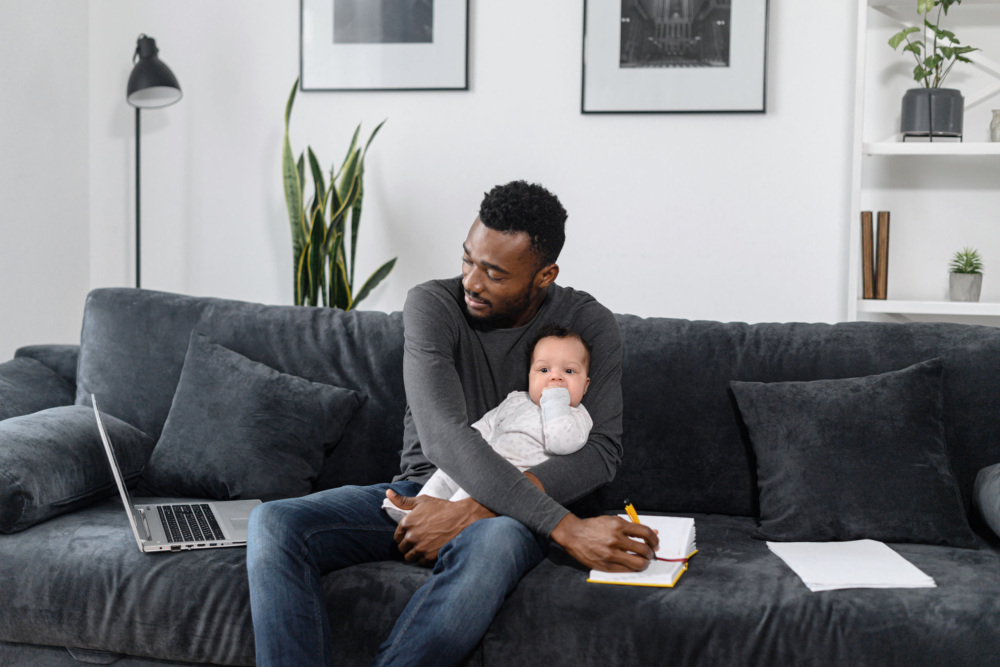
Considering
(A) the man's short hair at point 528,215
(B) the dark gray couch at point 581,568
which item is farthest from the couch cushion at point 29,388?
(A) the man's short hair at point 528,215

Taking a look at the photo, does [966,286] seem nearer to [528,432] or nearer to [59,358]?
[528,432]

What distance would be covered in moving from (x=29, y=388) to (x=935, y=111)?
2628 mm

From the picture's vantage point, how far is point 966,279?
2.69 metres

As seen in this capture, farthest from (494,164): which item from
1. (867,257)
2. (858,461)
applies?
(858,461)

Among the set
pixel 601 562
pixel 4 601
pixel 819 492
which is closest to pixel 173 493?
pixel 4 601

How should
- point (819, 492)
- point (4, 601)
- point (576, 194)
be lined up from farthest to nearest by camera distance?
point (576, 194) → point (819, 492) → point (4, 601)

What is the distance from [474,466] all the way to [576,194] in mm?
1694

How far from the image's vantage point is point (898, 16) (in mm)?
2807

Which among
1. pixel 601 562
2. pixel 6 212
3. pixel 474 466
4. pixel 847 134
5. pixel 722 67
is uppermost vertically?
pixel 722 67

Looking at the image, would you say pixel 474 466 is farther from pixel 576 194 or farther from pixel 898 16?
pixel 898 16

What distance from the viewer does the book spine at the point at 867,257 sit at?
8.87 feet

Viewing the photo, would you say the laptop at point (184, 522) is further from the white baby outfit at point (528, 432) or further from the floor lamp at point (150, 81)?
the floor lamp at point (150, 81)

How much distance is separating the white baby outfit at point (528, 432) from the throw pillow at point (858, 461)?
440 millimetres

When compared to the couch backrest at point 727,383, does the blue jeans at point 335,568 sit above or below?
below
